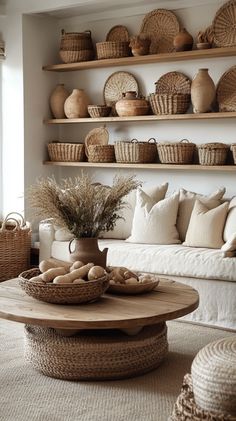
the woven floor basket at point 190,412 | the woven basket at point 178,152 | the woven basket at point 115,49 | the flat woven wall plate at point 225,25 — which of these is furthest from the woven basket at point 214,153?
the woven floor basket at point 190,412

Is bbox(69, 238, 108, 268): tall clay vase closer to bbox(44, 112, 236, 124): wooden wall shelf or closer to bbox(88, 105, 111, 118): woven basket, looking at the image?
Result: bbox(44, 112, 236, 124): wooden wall shelf

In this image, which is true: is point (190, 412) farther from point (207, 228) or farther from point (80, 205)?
point (207, 228)

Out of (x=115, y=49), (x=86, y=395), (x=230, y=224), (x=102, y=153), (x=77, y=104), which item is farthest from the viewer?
(x=77, y=104)

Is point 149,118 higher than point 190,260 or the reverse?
higher

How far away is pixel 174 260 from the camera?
5016 mm

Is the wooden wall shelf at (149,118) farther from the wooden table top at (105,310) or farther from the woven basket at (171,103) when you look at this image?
the wooden table top at (105,310)

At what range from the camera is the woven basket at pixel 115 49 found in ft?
20.1

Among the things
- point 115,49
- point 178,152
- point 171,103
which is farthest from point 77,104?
point 178,152

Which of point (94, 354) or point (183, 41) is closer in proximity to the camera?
point (94, 354)

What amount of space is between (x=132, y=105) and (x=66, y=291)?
273cm

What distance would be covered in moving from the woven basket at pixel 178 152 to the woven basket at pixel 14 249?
1.35 metres

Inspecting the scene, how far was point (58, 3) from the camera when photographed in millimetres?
6062

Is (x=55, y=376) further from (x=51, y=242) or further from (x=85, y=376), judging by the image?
(x=51, y=242)

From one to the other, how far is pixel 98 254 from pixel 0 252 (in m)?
1.88
